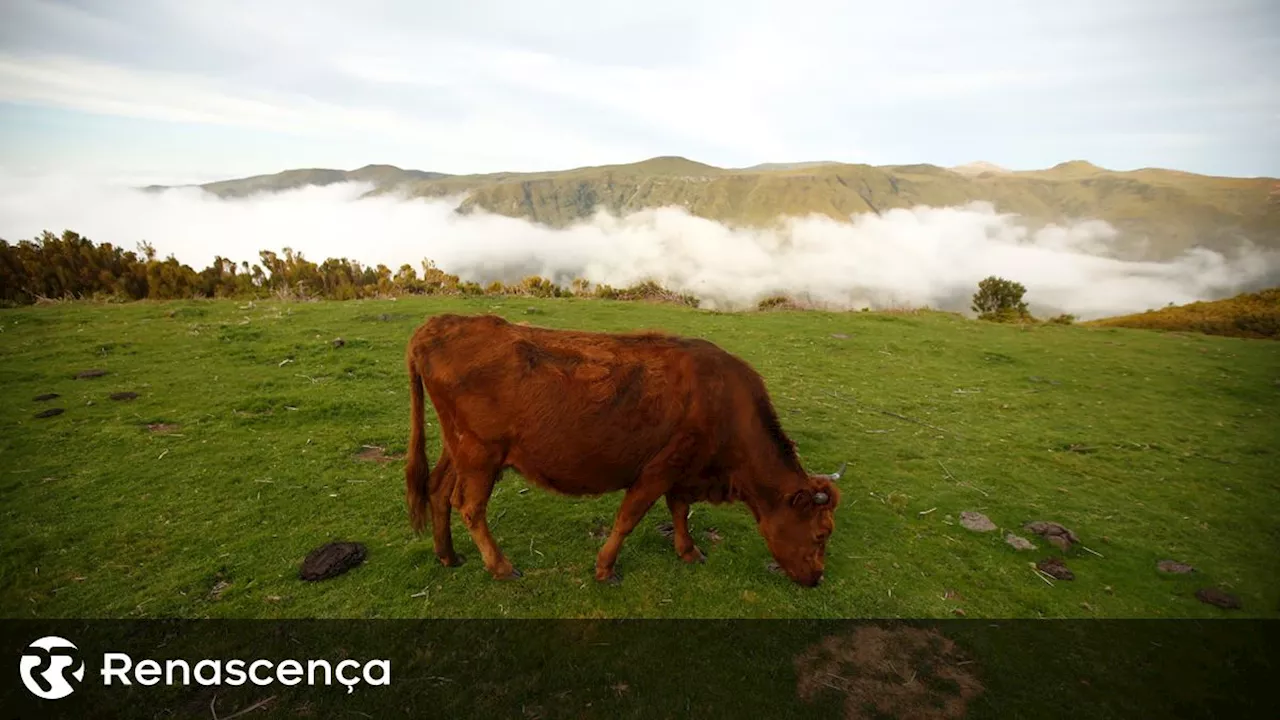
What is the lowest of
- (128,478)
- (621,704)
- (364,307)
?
(621,704)

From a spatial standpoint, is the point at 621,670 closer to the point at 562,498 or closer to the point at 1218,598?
the point at 562,498

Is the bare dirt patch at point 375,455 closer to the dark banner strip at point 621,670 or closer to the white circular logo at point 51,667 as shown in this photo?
the dark banner strip at point 621,670

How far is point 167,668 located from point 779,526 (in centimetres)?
580

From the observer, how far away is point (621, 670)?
4.66 meters

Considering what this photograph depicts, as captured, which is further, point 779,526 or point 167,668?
point 779,526

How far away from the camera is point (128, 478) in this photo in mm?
7125

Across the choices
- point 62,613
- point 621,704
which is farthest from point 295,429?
point 621,704

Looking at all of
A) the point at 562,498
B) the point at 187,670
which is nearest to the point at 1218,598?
the point at 562,498

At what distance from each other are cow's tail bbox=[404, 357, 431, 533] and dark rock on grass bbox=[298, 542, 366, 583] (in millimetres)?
660

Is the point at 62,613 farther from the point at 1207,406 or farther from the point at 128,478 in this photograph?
the point at 1207,406

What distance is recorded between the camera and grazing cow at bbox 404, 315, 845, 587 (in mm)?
5621

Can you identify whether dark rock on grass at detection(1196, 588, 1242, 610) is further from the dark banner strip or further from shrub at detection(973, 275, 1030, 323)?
shrub at detection(973, 275, 1030, 323)

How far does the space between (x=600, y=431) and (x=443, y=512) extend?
2.07 meters

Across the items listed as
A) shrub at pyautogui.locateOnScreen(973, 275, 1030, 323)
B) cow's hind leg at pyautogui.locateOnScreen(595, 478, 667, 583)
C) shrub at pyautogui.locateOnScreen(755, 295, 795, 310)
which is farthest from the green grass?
shrub at pyautogui.locateOnScreen(973, 275, 1030, 323)
